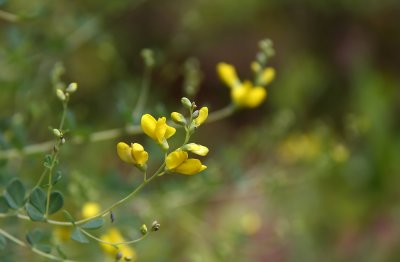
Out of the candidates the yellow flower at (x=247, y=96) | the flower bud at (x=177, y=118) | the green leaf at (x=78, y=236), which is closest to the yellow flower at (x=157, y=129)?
the flower bud at (x=177, y=118)

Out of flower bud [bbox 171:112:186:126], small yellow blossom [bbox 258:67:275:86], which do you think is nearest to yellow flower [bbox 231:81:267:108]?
small yellow blossom [bbox 258:67:275:86]

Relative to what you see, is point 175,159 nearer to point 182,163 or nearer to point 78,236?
point 182,163

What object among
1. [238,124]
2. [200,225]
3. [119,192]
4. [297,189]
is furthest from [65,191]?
[238,124]

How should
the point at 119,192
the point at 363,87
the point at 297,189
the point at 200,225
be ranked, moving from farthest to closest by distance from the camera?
the point at 363,87, the point at 297,189, the point at 200,225, the point at 119,192

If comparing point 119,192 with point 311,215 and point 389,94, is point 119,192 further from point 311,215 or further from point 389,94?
point 389,94

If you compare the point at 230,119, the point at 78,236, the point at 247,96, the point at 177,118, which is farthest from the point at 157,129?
the point at 230,119

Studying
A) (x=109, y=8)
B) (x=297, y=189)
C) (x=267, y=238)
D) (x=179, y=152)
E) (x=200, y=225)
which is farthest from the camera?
(x=267, y=238)

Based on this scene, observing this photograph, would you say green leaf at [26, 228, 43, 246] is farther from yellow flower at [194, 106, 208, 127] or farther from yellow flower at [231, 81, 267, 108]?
yellow flower at [231, 81, 267, 108]
